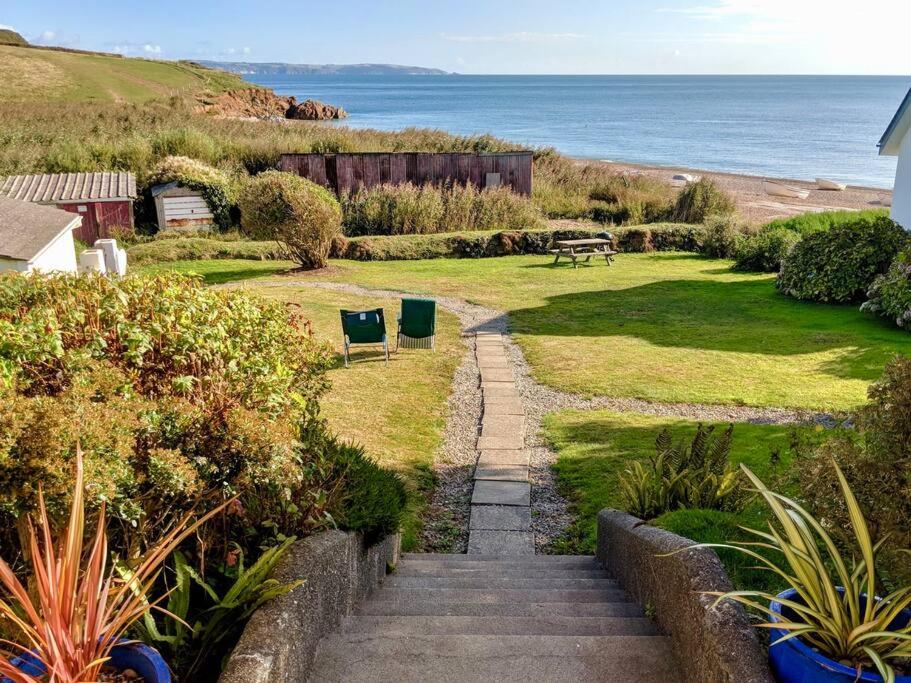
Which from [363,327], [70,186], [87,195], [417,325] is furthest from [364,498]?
[70,186]

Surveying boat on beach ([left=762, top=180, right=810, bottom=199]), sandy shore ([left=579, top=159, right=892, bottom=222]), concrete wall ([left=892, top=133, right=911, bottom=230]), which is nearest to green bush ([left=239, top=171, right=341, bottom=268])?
concrete wall ([left=892, top=133, right=911, bottom=230])

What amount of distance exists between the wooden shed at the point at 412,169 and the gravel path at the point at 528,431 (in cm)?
1314

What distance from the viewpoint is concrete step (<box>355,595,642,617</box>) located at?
12.5 feet

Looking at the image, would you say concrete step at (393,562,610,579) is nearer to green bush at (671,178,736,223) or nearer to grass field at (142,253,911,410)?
grass field at (142,253,911,410)

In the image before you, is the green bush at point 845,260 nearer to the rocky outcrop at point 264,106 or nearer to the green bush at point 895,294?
the green bush at point 895,294

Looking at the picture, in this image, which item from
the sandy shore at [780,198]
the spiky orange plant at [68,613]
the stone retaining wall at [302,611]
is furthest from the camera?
the sandy shore at [780,198]

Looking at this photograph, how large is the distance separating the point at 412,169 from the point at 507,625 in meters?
22.5

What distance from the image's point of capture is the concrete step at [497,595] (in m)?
4.08

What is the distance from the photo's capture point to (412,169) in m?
24.7

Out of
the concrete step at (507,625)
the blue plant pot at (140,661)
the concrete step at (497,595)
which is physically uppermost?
the blue plant pot at (140,661)

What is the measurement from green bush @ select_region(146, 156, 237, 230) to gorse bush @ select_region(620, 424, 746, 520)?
63.7ft

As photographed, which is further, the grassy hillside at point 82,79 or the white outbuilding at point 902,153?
the grassy hillside at point 82,79

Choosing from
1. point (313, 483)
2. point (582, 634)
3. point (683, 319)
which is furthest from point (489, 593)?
point (683, 319)

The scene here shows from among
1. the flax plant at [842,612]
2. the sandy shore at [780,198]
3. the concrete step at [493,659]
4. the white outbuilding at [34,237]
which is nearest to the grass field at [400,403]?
the concrete step at [493,659]
